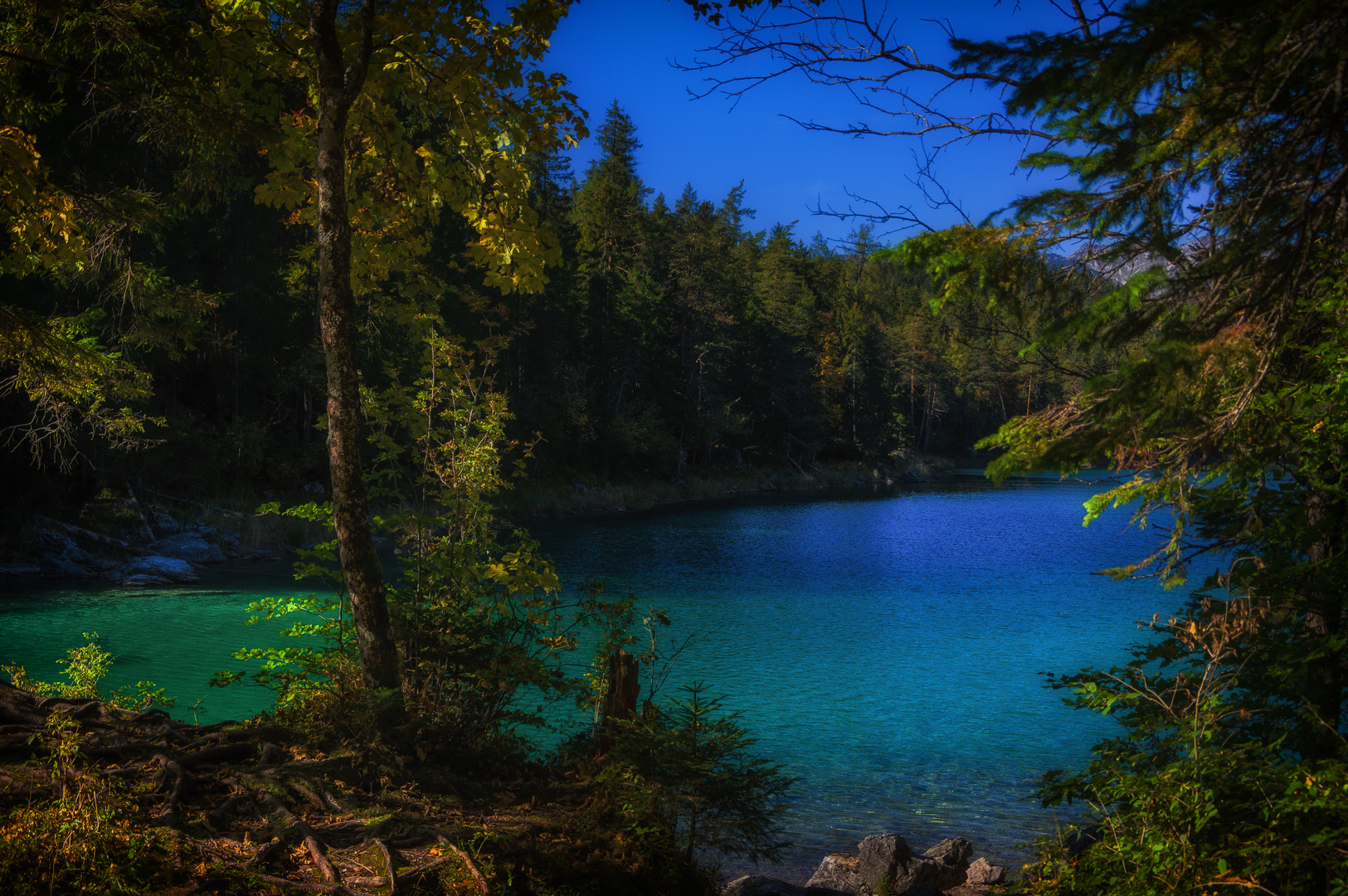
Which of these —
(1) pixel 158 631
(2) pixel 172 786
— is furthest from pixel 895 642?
(1) pixel 158 631

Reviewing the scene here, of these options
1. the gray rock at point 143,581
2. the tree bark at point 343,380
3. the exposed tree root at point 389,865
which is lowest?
the gray rock at point 143,581

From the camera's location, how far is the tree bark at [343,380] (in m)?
4.54

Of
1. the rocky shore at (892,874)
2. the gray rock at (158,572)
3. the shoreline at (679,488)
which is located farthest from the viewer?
the shoreline at (679,488)

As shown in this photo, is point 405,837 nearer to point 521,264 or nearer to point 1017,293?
point 521,264

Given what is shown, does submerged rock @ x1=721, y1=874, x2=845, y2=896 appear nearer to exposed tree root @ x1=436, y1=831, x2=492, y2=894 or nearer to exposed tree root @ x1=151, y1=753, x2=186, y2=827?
exposed tree root @ x1=436, y1=831, x2=492, y2=894

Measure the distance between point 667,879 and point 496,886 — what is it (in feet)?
3.79

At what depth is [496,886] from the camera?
3475mm

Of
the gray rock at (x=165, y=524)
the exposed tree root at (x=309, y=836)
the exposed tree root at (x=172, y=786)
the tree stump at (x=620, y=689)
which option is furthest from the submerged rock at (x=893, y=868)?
the gray rock at (x=165, y=524)

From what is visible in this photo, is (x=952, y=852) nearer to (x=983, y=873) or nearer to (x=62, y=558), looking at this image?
(x=983, y=873)

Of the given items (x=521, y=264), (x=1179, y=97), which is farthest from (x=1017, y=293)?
(x=521, y=264)

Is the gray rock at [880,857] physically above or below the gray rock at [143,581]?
below

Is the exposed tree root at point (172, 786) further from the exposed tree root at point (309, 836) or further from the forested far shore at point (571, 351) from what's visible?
the forested far shore at point (571, 351)

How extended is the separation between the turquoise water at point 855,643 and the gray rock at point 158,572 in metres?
0.45

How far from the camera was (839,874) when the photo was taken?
18.5ft
